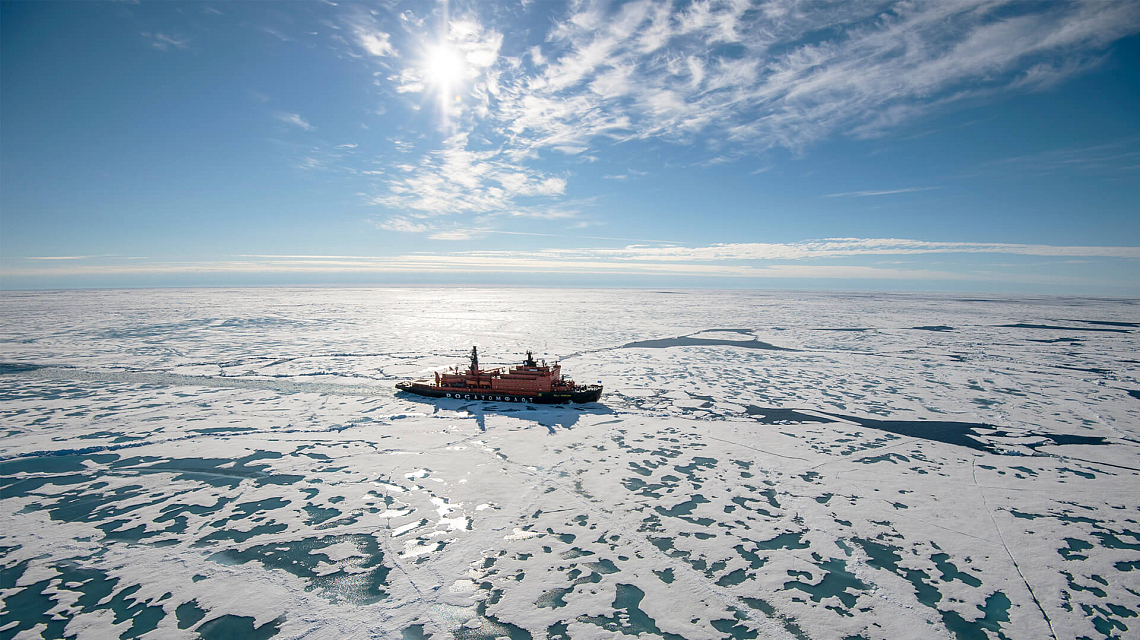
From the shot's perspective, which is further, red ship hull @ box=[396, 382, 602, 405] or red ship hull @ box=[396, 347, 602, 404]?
red ship hull @ box=[396, 347, 602, 404]

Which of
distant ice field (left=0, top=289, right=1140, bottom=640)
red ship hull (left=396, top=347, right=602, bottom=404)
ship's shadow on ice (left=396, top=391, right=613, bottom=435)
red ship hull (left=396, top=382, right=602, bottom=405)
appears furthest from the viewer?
red ship hull (left=396, top=347, right=602, bottom=404)

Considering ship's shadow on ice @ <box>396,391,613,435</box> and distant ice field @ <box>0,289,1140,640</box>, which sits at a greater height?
distant ice field @ <box>0,289,1140,640</box>

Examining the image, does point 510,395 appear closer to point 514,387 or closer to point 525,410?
point 514,387

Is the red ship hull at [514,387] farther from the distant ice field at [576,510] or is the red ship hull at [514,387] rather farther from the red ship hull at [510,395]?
the distant ice field at [576,510]

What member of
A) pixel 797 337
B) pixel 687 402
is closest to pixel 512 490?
pixel 687 402

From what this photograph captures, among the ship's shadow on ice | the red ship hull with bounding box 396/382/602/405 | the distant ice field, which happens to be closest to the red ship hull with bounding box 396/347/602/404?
the red ship hull with bounding box 396/382/602/405

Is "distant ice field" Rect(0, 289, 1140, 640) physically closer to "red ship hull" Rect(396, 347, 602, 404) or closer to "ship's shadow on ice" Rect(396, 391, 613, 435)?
"ship's shadow on ice" Rect(396, 391, 613, 435)

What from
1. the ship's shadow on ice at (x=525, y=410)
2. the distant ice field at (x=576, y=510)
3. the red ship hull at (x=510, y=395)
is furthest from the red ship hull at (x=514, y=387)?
the distant ice field at (x=576, y=510)
